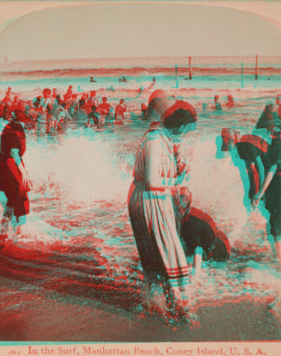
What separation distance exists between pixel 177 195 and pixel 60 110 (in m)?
1.58

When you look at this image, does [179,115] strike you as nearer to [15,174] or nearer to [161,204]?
[161,204]

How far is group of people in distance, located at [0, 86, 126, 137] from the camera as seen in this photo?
139 inches

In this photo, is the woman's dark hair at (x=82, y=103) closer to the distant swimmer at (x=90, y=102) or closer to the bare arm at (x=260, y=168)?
the distant swimmer at (x=90, y=102)

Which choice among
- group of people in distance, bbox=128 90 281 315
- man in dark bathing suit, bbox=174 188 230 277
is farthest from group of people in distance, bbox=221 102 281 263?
man in dark bathing suit, bbox=174 188 230 277

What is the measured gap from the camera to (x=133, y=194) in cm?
346

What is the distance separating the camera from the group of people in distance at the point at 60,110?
352 centimetres

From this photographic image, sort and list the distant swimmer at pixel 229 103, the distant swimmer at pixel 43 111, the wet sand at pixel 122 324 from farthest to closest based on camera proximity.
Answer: the distant swimmer at pixel 43 111, the distant swimmer at pixel 229 103, the wet sand at pixel 122 324

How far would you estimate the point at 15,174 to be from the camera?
3.59m

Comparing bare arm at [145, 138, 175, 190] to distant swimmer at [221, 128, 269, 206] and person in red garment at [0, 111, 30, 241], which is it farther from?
person in red garment at [0, 111, 30, 241]

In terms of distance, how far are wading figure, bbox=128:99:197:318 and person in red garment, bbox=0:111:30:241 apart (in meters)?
1.24

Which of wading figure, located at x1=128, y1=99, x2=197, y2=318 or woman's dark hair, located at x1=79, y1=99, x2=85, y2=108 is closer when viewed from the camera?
wading figure, located at x1=128, y1=99, x2=197, y2=318

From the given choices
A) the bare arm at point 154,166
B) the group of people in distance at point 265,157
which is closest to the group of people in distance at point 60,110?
the bare arm at point 154,166

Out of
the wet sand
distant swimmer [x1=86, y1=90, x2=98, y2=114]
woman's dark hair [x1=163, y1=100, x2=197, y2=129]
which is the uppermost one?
distant swimmer [x1=86, y1=90, x2=98, y2=114]

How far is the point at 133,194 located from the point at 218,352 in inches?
73.8
